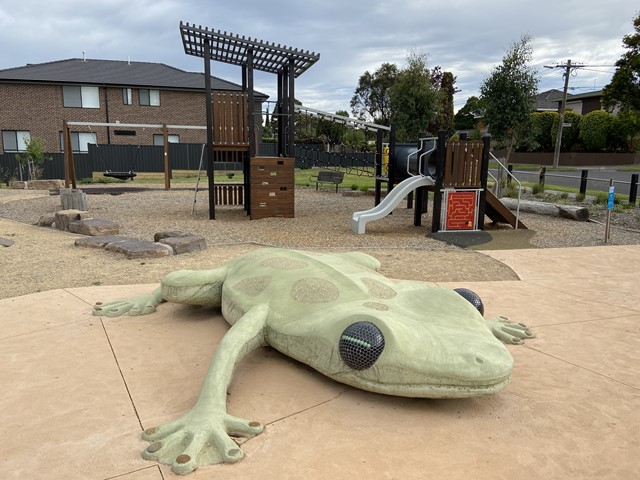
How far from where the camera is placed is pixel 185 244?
26.6 ft

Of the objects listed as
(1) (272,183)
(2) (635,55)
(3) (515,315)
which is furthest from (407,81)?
(3) (515,315)

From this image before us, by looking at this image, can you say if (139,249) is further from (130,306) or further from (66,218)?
(66,218)

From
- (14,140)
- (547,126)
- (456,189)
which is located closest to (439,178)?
(456,189)

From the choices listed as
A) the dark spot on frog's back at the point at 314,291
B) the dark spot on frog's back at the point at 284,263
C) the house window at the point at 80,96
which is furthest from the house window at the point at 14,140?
the dark spot on frog's back at the point at 314,291

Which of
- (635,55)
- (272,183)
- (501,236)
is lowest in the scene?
(501,236)

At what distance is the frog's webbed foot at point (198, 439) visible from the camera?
92.9 inches

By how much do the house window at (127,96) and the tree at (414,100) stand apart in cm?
1864

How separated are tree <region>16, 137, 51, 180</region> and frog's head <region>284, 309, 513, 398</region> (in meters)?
26.1

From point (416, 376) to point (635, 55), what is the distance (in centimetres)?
1424

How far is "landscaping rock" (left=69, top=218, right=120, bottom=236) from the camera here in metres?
9.73

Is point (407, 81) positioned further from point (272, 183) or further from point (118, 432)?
point (118, 432)

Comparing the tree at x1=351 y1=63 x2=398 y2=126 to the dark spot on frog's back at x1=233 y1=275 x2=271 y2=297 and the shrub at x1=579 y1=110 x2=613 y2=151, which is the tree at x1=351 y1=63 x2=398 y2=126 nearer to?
the shrub at x1=579 y1=110 x2=613 y2=151

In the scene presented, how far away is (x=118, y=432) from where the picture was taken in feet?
8.67

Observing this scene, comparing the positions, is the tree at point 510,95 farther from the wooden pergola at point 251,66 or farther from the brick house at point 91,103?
the brick house at point 91,103
